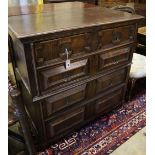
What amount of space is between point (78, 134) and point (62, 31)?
92 centimetres

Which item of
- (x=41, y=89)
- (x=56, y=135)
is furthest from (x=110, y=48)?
(x=56, y=135)

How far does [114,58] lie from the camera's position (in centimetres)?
138

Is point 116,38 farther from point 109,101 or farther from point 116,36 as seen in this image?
point 109,101

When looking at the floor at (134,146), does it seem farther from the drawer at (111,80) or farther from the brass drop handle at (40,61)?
the brass drop handle at (40,61)

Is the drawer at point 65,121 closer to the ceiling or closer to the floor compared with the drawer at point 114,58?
closer to the floor

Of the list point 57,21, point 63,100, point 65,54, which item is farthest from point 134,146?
point 57,21

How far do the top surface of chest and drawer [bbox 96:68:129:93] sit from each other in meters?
0.44

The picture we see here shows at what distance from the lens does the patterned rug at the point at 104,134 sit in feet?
4.57

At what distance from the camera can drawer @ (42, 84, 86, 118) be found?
117 cm

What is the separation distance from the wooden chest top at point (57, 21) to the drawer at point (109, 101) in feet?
2.10

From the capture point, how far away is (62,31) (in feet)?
3.22

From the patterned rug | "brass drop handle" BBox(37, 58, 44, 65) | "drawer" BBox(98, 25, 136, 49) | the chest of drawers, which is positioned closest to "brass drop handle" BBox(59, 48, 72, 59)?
the chest of drawers

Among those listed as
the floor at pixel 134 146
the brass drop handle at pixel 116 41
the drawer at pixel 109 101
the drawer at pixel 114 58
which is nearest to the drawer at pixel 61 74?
the drawer at pixel 114 58
